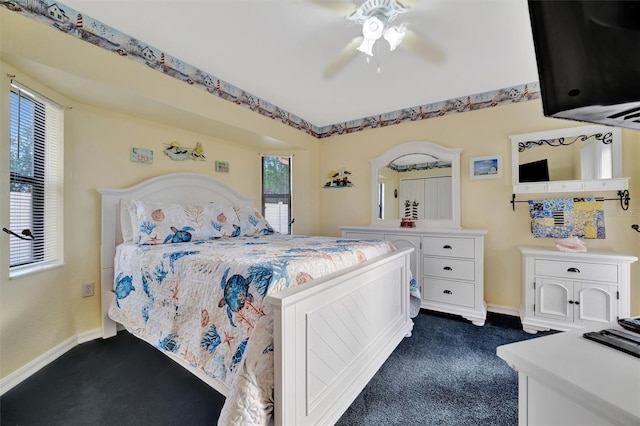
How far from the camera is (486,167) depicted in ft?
9.57

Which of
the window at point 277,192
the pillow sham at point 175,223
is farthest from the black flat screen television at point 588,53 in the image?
the window at point 277,192

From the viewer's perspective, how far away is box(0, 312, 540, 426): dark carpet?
143 centimetres

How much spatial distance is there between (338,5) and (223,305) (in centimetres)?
191

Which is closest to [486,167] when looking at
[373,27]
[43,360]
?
[373,27]

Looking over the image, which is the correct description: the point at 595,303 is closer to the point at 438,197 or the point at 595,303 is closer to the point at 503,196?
the point at 503,196

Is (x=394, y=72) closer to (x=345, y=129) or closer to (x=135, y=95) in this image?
(x=345, y=129)

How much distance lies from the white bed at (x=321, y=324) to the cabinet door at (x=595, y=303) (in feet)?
4.54

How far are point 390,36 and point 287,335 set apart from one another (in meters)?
1.88

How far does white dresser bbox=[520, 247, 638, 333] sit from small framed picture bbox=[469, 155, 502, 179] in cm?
86

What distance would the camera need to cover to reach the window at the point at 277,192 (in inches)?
153

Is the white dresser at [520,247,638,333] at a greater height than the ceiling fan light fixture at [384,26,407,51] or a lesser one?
lesser

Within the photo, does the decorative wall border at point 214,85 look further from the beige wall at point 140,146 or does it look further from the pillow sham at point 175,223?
the pillow sham at point 175,223

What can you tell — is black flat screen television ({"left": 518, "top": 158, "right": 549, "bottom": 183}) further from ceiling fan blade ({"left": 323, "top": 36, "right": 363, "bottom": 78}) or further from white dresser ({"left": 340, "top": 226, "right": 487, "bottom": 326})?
ceiling fan blade ({"left": 323, "top": 36, "right": 363, "bottom": 78})

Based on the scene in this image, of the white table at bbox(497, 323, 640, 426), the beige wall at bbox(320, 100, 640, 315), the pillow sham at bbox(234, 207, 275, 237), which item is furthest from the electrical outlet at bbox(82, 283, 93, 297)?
the beige wall at bbox(320, 100, 640, 315)
